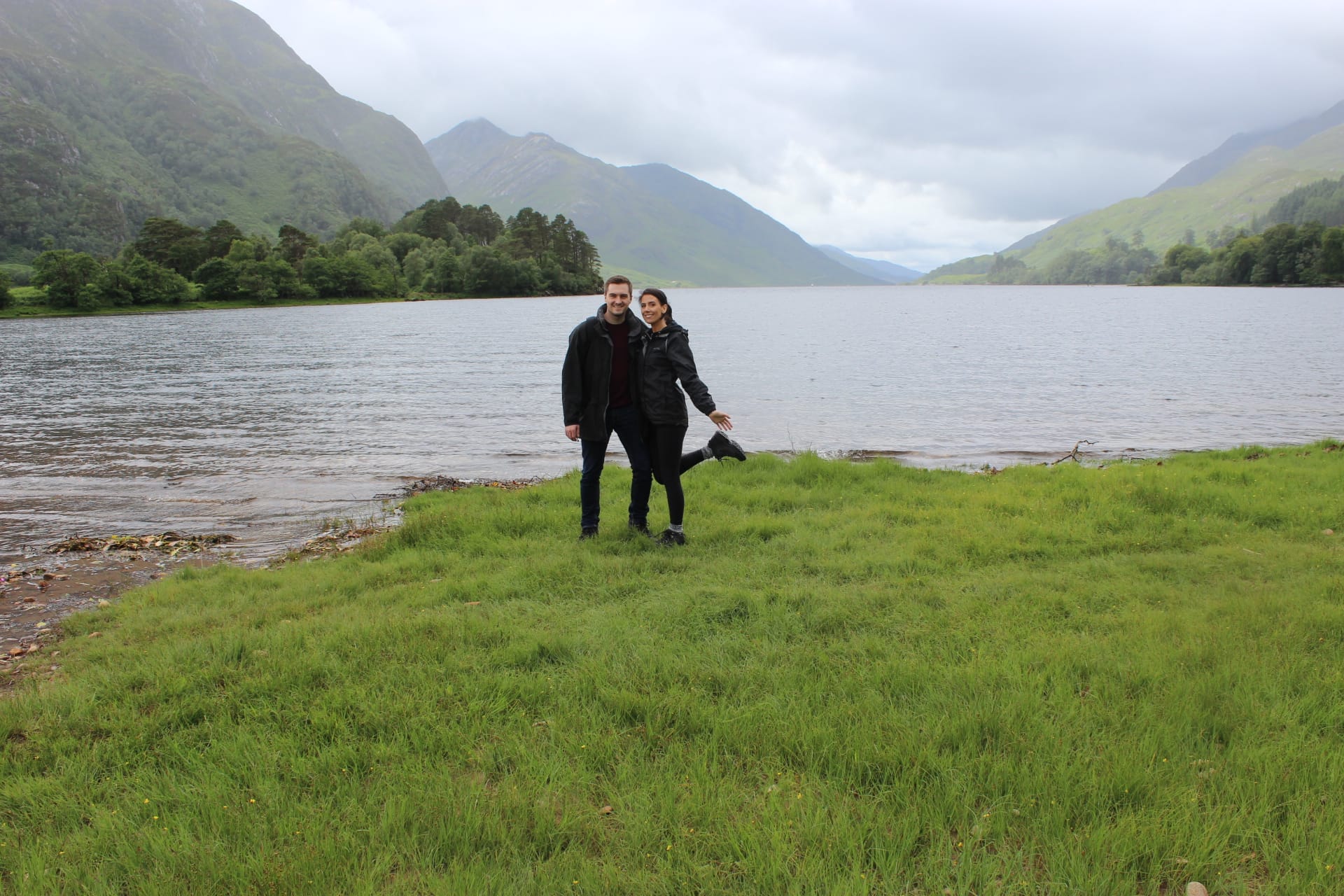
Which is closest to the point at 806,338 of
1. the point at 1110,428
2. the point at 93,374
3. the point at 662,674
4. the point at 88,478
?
the point at 1110,428

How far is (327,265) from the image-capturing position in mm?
132000

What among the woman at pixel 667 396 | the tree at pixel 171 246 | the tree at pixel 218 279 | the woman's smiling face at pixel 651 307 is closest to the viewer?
the woman's smiling face at pixel 651 307

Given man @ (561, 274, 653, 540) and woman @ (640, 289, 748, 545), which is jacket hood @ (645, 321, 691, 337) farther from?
man @ (561, 274, 653, 540)

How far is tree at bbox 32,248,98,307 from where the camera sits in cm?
9650

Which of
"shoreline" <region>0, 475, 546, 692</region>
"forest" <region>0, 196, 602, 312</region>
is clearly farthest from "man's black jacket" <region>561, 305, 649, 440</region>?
"forest" <region>0, 196, 602, 312</region>

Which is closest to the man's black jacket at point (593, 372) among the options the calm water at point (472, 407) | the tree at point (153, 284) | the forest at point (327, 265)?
the calm water at point (472, 407)

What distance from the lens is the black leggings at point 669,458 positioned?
30.3 ft

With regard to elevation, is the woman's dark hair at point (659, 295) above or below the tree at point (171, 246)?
below

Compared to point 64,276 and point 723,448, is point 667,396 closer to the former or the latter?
point 723,448

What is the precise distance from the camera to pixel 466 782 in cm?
435

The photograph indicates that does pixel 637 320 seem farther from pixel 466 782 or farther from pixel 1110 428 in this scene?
pixel 1110 428

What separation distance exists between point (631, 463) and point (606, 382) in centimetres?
120

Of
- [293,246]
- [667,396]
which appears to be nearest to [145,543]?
[667,396]

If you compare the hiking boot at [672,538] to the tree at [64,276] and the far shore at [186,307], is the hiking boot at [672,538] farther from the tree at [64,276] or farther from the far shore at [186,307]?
the tree at [64,276]
